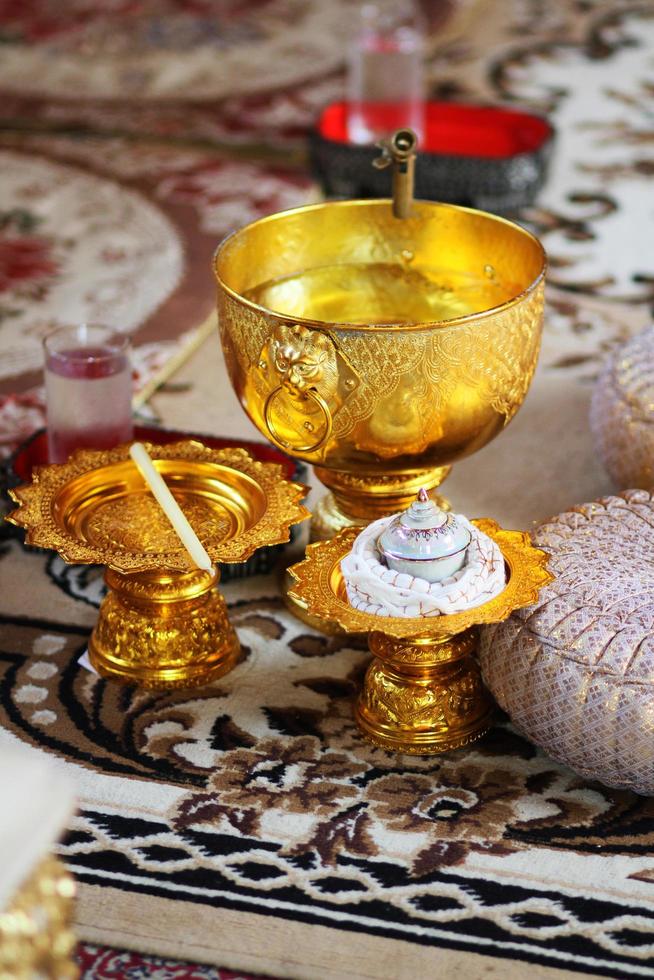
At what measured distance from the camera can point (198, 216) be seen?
2580 millimetres

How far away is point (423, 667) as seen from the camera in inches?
51.0

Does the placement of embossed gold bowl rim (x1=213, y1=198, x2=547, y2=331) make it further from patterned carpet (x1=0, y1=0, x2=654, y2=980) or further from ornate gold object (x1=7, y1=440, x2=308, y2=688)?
patterned carpet (x1=0, y1=0, x2=654, y2=980)

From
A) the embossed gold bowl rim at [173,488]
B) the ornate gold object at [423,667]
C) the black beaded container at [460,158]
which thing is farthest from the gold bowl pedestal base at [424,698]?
the black beaded container at [460,158]

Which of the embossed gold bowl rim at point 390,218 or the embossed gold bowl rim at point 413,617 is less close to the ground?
the embossed gold bowl rim at point 390,218

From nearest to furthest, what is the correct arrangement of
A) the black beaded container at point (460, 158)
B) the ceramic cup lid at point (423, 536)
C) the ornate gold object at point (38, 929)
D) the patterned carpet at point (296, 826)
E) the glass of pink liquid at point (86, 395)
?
1. the ornate gold object at point (38, 929)
2. the patterned carpet at point (296, 826)
3. the ceramic cup lid at point (423, 536)
4. the glass of pink liquid at point (86, 395)
5. the black beaded container at point (460, 158)

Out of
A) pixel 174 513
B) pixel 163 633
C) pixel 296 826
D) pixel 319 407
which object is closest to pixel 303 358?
pixel 319 407

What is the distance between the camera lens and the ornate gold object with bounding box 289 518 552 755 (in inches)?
49.9

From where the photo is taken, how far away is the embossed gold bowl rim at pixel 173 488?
1293 mm

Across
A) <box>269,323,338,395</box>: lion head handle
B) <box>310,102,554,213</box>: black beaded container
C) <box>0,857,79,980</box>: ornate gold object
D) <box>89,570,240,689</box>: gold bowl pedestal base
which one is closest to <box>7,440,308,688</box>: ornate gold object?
<box>89,570,240,689</box>: gold bowl pedestal base

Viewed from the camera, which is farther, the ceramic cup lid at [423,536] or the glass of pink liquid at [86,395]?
the glass of pink liquid at [86,395]

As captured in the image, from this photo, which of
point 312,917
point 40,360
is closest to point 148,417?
point 40,360

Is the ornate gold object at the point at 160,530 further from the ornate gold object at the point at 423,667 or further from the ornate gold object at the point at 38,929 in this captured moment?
the ornate gold object at the point at 38,929

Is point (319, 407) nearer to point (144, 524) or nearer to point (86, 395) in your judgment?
point (144, 524)

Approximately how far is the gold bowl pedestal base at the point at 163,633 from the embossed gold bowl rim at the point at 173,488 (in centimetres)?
4
